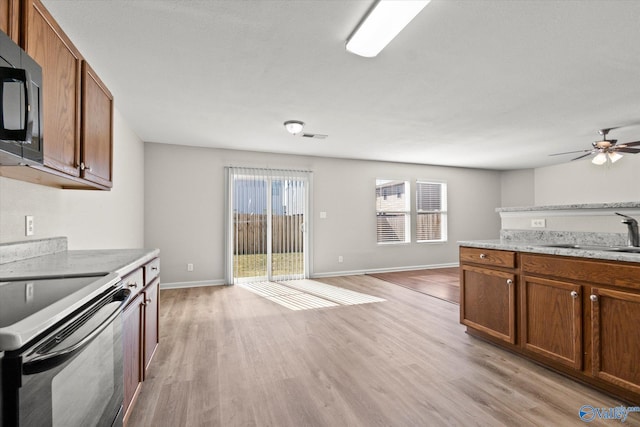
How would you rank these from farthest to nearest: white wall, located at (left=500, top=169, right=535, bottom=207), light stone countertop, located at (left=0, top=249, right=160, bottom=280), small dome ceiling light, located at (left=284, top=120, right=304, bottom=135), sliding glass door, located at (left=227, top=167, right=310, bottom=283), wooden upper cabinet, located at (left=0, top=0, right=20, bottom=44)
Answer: white wall, located at (left=500, top=169, right=535, bottom=207) → sliding glass door, located at (left=227, top=167, right=310, bottom=283) → small dome ceiling light, located at (left=284, top=120, right=304, bottom=135) → light stone countertop, located at (left=0, top=249, right=160, bottom=280) → wooden upper cabinet, located at (left=0, top=0, right=20, bottom=44)

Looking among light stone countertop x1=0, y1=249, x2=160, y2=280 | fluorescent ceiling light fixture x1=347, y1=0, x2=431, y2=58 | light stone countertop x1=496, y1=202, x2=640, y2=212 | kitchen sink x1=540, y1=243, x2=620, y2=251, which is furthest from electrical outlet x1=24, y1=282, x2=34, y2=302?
light stone countertop x1=496, y1=202, x2=640, y2=212

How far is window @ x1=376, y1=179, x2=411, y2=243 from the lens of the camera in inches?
259

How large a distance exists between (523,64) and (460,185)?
5208 mm

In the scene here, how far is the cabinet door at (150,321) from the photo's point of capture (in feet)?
6.65

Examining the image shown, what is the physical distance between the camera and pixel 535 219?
2.80 meters

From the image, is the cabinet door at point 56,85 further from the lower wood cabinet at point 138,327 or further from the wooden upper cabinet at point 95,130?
the lower wood cabinet at point 138,327

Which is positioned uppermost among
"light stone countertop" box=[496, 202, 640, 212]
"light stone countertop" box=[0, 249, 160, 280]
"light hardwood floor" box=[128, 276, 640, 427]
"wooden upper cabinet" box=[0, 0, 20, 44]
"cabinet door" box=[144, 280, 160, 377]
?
"wooden upper cabinet" box=[0, 0, 20, 44]

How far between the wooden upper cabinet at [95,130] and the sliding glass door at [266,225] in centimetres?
284

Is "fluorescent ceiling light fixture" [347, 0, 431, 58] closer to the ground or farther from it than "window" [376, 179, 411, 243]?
farther from it

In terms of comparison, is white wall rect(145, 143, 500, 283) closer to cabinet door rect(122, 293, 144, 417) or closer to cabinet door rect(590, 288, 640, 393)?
cabinet door rect(122, 293, 144, 417)

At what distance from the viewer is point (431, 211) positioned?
707 cm

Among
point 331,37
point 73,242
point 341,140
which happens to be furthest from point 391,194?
point 73,242

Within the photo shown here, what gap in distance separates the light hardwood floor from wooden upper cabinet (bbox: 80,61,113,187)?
4.96ft

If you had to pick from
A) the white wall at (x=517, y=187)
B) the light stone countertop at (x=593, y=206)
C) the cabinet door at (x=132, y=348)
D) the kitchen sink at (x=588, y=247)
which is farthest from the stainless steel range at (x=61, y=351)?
the white wall at (x=517, y=187)
